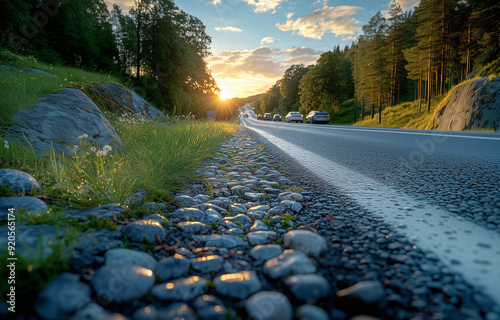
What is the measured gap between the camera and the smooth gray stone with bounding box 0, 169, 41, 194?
158cm

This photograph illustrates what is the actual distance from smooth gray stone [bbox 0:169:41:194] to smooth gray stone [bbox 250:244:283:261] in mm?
1494

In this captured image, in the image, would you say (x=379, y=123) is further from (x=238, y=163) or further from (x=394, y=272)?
(x=394, y=272)

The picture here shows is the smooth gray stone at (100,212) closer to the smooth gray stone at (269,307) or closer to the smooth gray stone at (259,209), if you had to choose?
the smooth gray stone at (259,209)

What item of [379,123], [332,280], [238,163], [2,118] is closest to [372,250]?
[332,280]

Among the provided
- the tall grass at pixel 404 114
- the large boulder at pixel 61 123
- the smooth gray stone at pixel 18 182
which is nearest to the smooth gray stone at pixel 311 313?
the smooth gray stone at pixel 18 182

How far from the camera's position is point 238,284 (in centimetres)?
92

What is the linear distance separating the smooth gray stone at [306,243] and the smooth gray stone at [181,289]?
48cm

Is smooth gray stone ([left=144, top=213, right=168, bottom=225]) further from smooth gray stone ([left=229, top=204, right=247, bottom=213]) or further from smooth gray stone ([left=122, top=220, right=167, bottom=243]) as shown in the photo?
smooth gray stone ([left=229, top=204, right=247, bottom=213])

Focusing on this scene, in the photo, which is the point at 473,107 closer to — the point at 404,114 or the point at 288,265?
the point at 404,114

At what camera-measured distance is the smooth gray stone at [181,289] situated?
857 mm

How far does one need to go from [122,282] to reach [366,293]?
2.79 feet

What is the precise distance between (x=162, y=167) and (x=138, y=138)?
2069 millimetres

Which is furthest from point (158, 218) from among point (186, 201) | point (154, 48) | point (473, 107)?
point (154, 48)

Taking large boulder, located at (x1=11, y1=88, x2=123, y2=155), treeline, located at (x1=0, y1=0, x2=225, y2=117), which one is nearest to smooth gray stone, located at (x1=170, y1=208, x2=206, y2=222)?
large boulder, located at (x1=11, y1=88, x2=123, y2=155)
